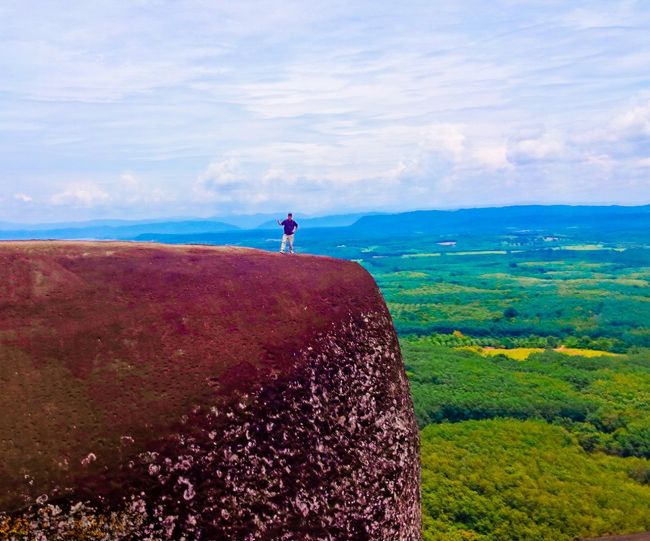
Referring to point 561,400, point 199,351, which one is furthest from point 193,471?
point 561,400

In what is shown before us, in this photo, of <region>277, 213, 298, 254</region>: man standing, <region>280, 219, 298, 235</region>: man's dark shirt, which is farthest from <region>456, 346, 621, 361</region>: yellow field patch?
<region>280, 219, 298, 235</region>: man's dark shirt

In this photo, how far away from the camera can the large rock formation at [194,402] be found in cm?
1595

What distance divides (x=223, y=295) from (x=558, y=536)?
31861 millimetres

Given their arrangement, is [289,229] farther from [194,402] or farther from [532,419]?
[532,419]

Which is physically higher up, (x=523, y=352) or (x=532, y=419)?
(x=532, y=419)

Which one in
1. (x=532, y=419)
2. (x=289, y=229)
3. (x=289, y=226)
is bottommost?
(x=532, y=419)

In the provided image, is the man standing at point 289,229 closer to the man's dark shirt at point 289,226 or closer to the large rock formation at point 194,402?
the man's dark shirt at point 289,226

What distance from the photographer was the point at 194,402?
57.1 feet

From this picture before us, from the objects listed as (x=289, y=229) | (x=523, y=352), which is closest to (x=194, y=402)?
(x=289, y=229)

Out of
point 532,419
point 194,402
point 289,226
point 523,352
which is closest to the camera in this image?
point 194,402

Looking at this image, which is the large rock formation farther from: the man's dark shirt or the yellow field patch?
the yellow field patch

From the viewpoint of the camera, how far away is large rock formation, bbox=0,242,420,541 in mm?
15953

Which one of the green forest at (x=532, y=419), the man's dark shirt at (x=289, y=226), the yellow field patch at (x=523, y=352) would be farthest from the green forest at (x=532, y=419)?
the man's dark shirt at (x=289, y=226)

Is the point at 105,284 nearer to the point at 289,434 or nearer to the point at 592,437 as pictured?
the point at 289,434
